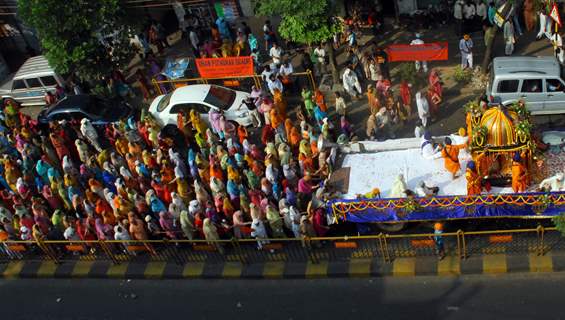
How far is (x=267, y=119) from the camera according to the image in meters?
17.9

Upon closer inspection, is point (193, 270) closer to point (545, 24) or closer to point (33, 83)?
point (33, 83)

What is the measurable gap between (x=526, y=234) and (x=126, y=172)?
999 cm

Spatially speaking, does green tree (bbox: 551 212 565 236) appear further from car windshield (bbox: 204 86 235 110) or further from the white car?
car windshield (bbox: 204 86 235 110)

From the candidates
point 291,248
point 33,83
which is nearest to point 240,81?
point 291,248

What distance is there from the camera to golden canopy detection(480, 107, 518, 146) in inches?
522

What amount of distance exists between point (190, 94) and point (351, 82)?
497cm

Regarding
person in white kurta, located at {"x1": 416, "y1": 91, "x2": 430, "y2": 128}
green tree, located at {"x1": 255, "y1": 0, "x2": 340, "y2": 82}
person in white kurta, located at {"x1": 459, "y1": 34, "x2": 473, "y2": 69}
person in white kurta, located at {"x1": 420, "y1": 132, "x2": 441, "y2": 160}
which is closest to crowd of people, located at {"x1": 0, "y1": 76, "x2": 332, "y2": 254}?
green tree, located at {"x1": 255, "y1": 0, "x2": 340, "y2": 82}

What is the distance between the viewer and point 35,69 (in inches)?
892

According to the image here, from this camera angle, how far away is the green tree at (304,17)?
1731 cm

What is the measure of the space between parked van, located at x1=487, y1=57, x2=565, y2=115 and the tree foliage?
16.3 ft

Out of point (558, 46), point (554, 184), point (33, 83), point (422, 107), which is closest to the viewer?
point (554, 184)

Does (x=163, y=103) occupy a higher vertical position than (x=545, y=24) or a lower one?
higher

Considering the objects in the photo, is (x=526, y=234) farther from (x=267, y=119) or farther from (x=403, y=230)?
(x=267, y=119)

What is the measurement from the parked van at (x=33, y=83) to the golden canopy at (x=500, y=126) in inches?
616
